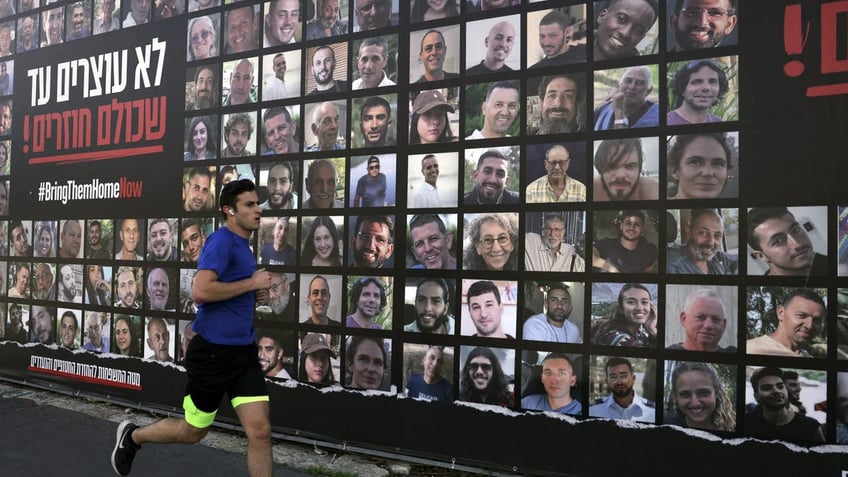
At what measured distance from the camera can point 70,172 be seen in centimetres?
593

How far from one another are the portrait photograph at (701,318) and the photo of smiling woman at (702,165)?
19.8 inches

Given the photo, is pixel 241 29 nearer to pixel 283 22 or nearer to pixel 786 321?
pixel 283 22

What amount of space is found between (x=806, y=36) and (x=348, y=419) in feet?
11.6

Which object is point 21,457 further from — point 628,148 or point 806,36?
point 806,36

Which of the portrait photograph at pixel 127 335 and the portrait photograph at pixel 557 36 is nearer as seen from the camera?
the portrait photograph at pixel 557 36

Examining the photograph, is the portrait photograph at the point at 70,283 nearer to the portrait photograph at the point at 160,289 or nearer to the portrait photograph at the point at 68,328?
the portrait photograph at the point at 68,328

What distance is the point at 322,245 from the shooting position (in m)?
4.48

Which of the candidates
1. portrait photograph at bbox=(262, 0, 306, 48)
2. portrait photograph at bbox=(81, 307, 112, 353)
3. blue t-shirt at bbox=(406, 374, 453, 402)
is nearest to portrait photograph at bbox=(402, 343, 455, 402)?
blue t-shirt at bbox=(406, 374, 453, 402)

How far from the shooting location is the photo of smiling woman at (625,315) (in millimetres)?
3461

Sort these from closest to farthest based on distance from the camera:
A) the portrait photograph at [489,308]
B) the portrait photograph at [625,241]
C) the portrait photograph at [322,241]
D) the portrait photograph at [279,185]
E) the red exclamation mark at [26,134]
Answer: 1. the portrait photograph at [625,241]
2. the portrait photograph at [489,308]
3. the portrait photograph at [322,241]
4. the portrait photograph at [279,185]
5. the red exclamation mark at [26,134]

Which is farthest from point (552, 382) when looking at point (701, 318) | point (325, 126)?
point (325, 126)

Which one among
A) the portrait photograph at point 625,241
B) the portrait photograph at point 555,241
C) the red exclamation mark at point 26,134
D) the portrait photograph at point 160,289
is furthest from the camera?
the red exclamation mark at point 26,134

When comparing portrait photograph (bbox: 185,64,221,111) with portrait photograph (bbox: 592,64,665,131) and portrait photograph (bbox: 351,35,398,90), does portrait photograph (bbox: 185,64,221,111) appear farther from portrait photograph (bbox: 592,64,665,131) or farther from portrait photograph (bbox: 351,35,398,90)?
portrait photograph (bbox: 592,64,665,131)

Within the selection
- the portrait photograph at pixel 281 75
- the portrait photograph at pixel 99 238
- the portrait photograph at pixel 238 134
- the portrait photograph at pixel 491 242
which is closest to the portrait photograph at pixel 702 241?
the portrait photograph at pixel 491 242
